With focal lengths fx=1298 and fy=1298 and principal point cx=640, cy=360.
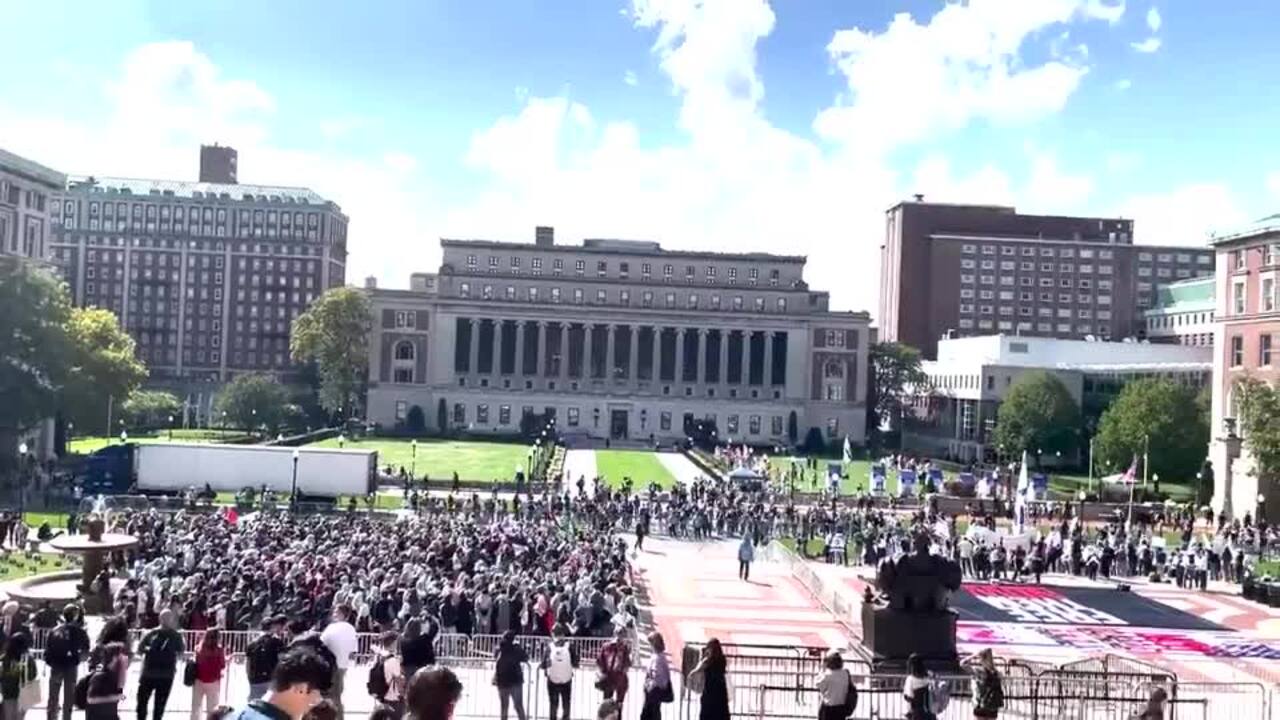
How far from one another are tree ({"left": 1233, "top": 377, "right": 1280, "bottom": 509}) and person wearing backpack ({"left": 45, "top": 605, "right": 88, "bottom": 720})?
63.1 meters

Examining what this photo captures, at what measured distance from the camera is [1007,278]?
164375 millimetres

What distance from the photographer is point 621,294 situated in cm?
13388

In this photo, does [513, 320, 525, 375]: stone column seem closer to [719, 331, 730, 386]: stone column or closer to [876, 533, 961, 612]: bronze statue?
[719, 331, 730, 386]: stone column

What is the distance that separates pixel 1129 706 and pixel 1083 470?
299 feet

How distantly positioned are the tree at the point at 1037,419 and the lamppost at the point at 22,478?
2808 inches

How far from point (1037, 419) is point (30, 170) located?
7681 centimetres

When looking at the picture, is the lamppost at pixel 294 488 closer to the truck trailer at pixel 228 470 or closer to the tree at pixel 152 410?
the truck trailer at pixel 228 470

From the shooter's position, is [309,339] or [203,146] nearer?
[309,339]

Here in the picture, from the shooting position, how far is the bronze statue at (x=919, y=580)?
25.1m

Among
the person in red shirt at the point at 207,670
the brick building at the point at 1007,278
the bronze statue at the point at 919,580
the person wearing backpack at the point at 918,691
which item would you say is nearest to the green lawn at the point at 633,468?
the bronze statue at the point at 919,580

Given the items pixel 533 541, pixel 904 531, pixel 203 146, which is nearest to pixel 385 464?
pixel 904 531

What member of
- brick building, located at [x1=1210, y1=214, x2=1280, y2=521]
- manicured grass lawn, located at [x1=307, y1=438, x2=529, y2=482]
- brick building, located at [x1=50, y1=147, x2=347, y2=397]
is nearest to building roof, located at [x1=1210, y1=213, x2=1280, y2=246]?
brick building, located at [x1=1210, y1=214, x2=1280, y2=521]

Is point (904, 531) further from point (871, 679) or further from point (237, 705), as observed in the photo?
point (237, 705)

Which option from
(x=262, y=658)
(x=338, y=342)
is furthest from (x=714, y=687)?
(x=338, y=342)
